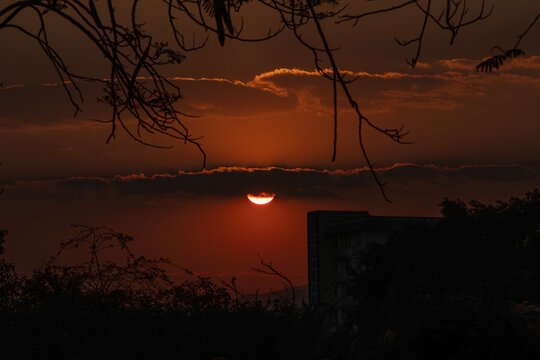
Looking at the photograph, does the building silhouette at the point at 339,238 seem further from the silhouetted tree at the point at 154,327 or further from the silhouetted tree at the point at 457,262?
the silhouetted tree at the point at 154,327

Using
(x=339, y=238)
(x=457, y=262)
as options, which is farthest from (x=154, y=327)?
(x=339, y=238)

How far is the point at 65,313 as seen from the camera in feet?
40.5

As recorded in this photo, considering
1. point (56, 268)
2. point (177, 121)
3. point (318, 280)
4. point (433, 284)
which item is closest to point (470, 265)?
point (433, 284)

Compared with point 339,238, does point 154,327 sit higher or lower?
higher

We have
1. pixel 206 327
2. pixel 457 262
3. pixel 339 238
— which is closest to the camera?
pixel 206 327

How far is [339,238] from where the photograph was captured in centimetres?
10525

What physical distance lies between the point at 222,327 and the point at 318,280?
96018mm

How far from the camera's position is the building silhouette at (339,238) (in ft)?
314

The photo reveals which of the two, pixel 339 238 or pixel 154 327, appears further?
pixel 339 238

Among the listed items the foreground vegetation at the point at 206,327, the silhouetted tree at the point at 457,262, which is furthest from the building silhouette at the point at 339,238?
the foreground vegetation at the point at 206,327

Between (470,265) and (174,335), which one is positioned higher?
(174,335)

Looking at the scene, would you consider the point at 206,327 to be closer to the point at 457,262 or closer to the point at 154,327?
the point at 154,327

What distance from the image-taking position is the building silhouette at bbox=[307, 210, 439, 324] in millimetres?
95562

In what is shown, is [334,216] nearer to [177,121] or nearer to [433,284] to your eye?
[433,284]
